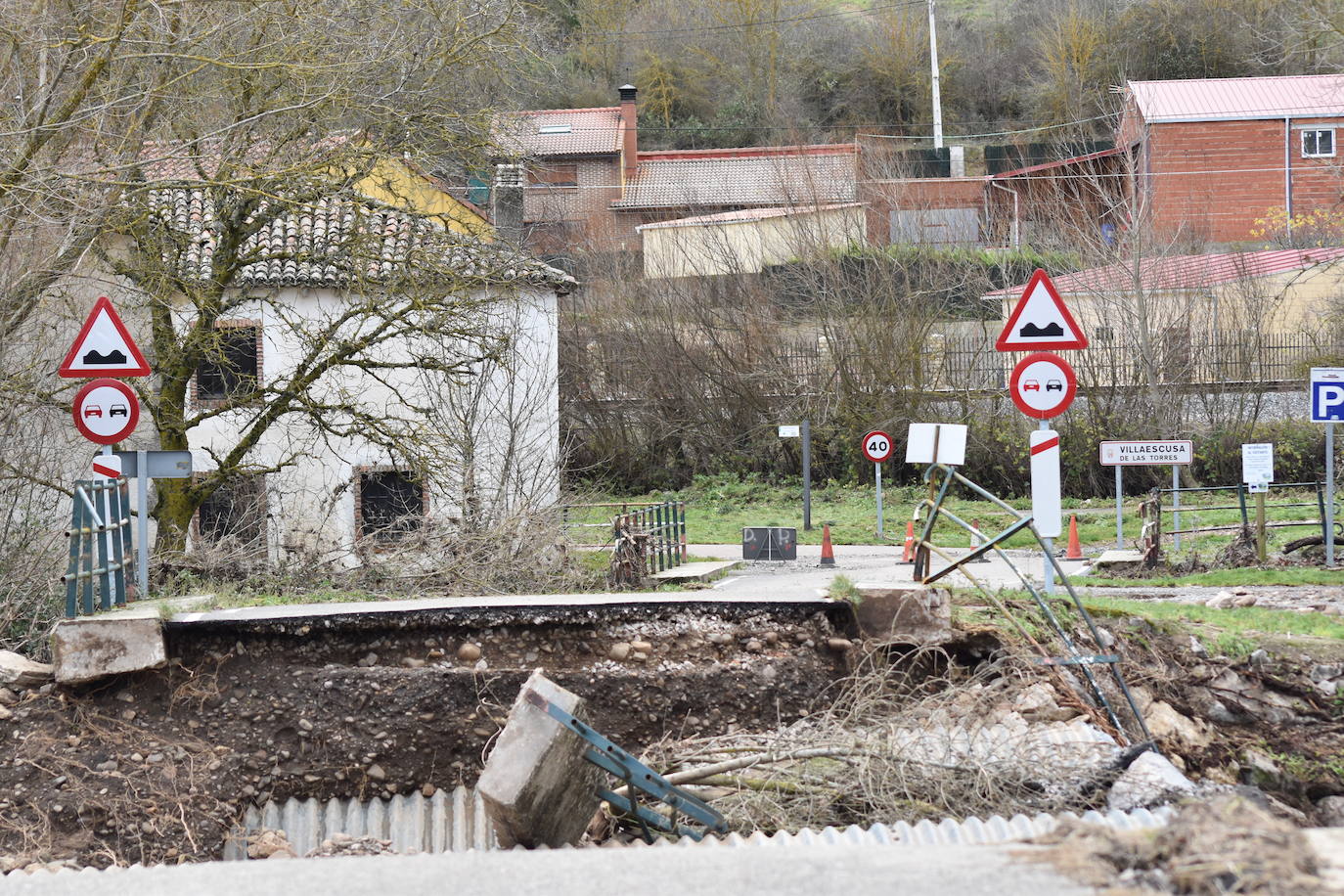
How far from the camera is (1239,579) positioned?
45.6 ft

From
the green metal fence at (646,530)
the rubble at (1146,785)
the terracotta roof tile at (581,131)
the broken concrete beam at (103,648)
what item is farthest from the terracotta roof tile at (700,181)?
the rubble at (1146,785)

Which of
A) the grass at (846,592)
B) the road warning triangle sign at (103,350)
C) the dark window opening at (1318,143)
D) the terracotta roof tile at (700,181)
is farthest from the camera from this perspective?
the terracotta roof tile at (700,181)

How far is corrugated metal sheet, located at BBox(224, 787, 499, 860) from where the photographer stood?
754 cm

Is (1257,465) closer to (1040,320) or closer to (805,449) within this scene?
(805,449)

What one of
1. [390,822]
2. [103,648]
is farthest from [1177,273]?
[103,648]

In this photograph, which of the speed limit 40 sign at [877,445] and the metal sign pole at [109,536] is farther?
the speed limit 40 sign at [877,445]

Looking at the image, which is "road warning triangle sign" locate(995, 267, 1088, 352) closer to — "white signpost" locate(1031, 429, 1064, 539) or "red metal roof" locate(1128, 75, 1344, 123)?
"white signpost" locate(1031, 429, 1064, 539)

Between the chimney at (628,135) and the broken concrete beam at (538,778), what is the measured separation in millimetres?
46708

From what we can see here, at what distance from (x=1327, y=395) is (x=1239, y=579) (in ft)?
8.48

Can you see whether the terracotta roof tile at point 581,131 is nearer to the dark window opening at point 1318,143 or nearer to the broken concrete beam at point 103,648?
the dark window opening at point 1318,143

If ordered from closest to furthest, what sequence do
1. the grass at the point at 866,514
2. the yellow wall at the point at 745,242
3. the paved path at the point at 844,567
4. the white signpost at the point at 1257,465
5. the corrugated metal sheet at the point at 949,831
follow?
the corrugated metal sheet at the point at 949,831
the paved path at the point at 844,567
the white signpost at the point at 1257,465
the grass at the point at 866,514
the yellow wall at the point at 745,242

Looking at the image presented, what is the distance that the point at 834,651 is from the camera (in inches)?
321

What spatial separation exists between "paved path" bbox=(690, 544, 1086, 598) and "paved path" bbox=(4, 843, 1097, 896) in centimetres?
959

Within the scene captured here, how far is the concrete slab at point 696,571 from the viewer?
51.4ft
